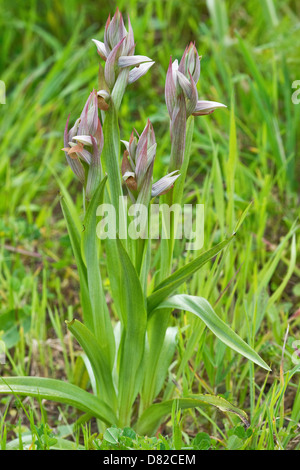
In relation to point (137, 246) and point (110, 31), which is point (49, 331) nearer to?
point (137, 246)

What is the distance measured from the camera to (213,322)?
1062 millimetres

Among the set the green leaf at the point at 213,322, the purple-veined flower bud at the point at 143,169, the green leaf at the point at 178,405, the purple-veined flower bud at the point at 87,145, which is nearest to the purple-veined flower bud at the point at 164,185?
the purple-veined flower bud at the point at 143,169

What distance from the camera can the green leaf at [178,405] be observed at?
1095 millimetres

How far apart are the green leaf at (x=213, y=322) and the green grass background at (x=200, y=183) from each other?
0.14 m

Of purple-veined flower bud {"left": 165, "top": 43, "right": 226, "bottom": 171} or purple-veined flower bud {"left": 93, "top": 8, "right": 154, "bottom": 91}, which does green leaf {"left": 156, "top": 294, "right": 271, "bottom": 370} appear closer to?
purple-veined flower bud {"left": 165, "top": 43, "right": 226, "bottom": 171}

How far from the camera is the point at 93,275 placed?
1.13 meters

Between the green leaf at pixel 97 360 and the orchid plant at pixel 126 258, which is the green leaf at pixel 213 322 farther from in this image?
the green leaf at pixel 97 360

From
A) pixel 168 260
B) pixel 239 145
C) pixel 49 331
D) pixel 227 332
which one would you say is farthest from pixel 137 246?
pixel 239 145

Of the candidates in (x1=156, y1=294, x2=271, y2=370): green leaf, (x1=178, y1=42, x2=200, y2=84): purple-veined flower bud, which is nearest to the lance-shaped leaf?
(x1=156, y1=294, x2=271, y2=370): green leaf

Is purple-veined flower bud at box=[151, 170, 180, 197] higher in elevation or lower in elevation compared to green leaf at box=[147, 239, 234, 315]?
higher

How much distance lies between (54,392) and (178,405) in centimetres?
23

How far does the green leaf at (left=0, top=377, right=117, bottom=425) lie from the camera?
3.52ft

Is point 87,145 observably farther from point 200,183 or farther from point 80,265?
point 200,183

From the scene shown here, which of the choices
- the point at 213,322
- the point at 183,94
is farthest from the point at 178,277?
the point at 183,94
